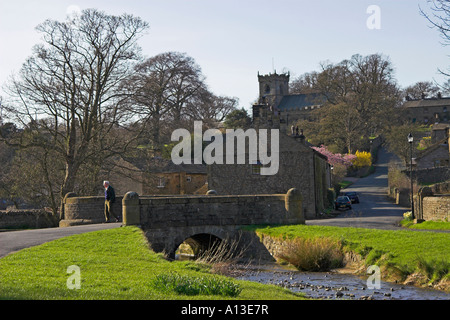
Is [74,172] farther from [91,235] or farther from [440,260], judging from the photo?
[440,260]

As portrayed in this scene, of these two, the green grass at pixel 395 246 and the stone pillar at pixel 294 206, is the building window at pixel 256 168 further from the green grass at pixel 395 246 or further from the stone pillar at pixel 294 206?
the green grass at pixel 395 246

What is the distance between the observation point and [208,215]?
29.1 meters

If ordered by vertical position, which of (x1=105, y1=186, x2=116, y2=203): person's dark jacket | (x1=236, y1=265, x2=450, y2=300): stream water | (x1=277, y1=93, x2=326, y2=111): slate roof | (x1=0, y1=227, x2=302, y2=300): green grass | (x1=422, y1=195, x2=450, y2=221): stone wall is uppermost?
(x1=277, y1=93, x2=326, y2=111): slate roof

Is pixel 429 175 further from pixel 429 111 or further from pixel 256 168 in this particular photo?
pixel 429 111

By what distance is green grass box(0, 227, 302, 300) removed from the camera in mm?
10820

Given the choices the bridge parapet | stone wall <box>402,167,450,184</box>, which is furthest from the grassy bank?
stone wall <box>402,167,450,184</box>

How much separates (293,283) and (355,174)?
7270 cm

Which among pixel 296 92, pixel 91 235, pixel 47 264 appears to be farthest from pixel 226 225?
pixel 296 92

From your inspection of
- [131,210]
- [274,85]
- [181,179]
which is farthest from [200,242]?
[274,85]

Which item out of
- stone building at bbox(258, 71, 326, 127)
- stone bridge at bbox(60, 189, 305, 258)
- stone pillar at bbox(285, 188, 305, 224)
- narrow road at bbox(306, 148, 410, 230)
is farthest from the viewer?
stone building at bbox(258, 71, 326, 127)

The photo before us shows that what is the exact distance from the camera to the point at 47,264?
14766mm

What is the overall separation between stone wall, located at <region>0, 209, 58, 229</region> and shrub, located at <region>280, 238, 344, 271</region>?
21460 mm

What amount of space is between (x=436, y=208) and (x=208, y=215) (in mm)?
13616

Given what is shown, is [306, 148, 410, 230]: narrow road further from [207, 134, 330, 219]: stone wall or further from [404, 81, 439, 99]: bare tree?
[404, 81, 439, 99]: bare tree
